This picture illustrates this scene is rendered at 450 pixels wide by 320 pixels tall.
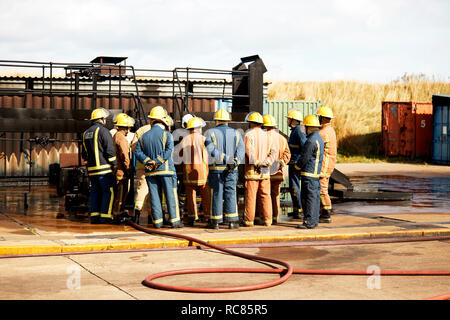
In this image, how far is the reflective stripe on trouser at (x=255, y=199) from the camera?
38.4 ft

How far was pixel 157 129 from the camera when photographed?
452 inches

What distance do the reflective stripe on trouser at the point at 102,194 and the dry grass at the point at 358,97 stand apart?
89.7 ft

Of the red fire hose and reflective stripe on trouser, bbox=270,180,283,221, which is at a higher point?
reflective stripe on trouser, bbox=270,180,283,221

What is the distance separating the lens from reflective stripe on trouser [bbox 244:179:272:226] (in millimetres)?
11695

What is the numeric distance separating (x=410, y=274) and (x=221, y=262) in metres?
2.33

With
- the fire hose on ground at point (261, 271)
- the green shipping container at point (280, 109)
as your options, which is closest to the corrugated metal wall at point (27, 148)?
the green shipping container at point (280, 109)

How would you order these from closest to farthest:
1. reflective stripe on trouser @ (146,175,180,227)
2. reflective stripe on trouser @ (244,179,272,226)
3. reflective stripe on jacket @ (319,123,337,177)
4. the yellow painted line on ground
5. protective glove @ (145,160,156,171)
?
the yellow painted line on ground
protective glove @ (145,160,156,171)
reflective stripe on trouser @ (146,175,180,227)
reflective stripe on trouser @ (244,179,272,226)
reflective stripe on jacket @ (319,123,337,177)

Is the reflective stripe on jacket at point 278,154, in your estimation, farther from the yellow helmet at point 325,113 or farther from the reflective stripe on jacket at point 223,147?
the yellow helmet at point 325,113

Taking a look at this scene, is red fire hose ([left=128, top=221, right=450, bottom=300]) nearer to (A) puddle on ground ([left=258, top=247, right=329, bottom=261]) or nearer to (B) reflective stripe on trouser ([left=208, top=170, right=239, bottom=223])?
(A) puddle on ground ([left=258, top=247, right=329, bottom=261])

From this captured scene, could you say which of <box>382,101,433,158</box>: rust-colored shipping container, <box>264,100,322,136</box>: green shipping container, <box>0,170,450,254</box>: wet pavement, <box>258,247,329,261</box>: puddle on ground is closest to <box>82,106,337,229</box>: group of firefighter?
<box>0,170,450,254</box>: wet pavement

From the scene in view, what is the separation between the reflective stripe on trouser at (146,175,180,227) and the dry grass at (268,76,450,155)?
2766cm
